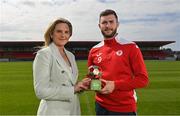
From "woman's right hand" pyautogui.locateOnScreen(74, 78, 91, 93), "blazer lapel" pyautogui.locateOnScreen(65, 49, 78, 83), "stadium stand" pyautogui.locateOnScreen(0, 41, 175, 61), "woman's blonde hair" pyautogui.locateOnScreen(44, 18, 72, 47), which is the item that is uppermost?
"woman's blonde hair" pyautogui.locateOnScreen(44, 18, 72, 47)

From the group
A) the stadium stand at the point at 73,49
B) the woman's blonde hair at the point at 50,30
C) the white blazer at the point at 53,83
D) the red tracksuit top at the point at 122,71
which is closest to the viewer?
the white blazer at the point at 53,83

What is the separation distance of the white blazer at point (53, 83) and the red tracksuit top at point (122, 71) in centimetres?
55

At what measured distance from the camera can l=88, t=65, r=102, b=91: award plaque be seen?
12.6 feet

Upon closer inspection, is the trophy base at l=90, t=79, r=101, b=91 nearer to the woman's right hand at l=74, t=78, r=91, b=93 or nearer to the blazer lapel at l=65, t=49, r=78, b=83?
the woman's right hand at l=74, t=78, r=91, b=93

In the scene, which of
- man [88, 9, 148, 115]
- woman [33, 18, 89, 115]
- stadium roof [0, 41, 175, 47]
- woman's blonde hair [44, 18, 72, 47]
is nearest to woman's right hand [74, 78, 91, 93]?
woman [33, 18, 89, 115]

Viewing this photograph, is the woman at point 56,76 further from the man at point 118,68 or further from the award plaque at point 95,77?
the man at point 118,68

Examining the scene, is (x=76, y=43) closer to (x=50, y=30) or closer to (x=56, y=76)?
(x=50, y=30)

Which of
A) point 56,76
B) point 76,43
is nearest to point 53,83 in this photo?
point 56,76

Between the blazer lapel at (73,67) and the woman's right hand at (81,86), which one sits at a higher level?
the blazer lapel at (73,67)

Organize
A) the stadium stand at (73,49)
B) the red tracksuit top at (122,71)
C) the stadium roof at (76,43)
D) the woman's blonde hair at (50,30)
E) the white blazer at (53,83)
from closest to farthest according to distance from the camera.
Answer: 1. the white blazer at (53,83)
2. the woman's blonde hair at (50,30)
3. the red tracksuit top at (122,71)
4. the stadium roof at (76,43)
5. the stadium stand at (73,49)

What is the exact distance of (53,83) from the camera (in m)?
3.72

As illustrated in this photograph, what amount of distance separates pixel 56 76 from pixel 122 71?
84 cm

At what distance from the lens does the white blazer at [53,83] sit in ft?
12.0

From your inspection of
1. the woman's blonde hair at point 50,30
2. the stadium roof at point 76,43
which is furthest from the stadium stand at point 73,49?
the woman's blonde hair at point 50,30
